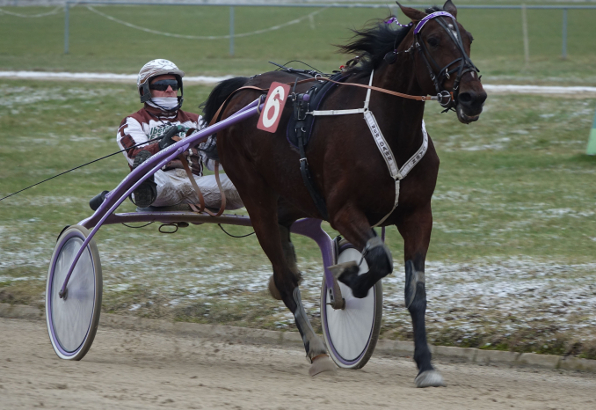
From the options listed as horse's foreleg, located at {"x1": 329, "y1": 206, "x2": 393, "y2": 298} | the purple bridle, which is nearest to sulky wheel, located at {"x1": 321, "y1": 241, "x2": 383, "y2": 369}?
horse's foreleg, located at {"x1": 329, "y1": 206, "x2": 393, "y2": 298}

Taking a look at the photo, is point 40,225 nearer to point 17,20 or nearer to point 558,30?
point 17,20

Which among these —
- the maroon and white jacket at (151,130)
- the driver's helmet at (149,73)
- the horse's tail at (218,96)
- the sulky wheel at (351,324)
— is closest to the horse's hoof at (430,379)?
the sulky wheel at (351,324)

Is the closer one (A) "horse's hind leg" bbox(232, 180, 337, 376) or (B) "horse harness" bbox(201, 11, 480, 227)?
(B) "horse harness" bbox(201, 11, 480, 227)

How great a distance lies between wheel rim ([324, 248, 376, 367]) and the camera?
462 cm

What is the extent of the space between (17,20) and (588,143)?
14.2m

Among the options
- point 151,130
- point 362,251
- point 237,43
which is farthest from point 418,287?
point 237,43

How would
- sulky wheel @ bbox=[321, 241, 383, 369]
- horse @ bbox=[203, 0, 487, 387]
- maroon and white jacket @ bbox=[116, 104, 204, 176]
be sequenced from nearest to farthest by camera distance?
horse @ bbox=[203, 0, 487, 387] < sulky wheel @ bbox=[321, 241, 383, 369] < maroon and white jacket @ bbox=[116, 104, 204, 176]

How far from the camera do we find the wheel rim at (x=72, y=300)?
482 centimetres

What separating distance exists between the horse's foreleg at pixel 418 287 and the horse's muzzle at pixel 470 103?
0.55 metres

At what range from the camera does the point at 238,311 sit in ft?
18.4

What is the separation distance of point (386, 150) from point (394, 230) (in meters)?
4.15

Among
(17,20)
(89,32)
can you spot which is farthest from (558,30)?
(17,20)

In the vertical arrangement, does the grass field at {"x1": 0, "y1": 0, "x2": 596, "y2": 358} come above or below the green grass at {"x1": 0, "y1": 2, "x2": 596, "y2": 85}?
below

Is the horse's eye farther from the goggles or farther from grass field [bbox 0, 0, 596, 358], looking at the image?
the goggles
